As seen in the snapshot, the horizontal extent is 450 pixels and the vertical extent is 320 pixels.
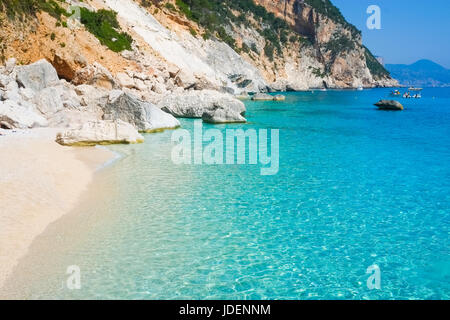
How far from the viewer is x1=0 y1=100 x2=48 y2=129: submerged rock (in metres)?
17.7

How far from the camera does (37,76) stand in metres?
23.0

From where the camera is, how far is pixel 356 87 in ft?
408

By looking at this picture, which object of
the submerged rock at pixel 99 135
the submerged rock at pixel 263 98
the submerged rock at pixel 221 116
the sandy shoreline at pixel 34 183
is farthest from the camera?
the submerged rock at pixel 263 98

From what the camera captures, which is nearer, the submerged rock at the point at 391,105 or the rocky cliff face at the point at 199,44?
the rocky cliff face at the point at 199,44

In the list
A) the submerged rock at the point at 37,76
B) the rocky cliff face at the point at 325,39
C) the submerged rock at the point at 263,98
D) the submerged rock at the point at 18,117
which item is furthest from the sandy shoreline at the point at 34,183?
the rocky cliff face at the point at 325,39

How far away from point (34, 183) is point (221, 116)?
18.2 m

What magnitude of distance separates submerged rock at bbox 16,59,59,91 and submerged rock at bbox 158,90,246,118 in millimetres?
9143

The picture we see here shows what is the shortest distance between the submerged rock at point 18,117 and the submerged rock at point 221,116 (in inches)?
449

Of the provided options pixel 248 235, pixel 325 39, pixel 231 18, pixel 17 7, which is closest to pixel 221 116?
pixel 17 7

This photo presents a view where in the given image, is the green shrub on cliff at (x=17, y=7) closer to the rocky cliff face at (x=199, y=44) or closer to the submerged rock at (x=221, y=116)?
the rocky cliff face at (x=199, y=44)

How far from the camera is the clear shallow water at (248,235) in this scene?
6613 mm

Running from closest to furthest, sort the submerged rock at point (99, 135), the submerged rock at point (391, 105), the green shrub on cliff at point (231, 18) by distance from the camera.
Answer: the submerged rock at point (99, 135), the submerged rock at point (391, 105), the green shrub on cliff at point (231, 18)

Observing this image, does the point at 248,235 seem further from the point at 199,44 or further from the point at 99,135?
the point at 199,44

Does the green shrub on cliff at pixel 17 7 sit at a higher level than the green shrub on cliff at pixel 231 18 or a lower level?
lower
